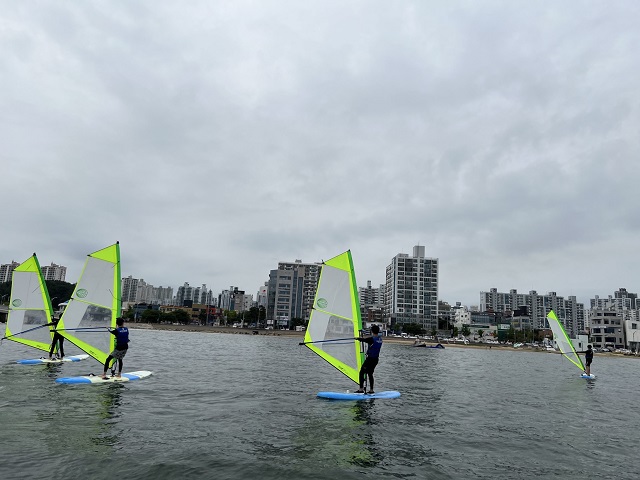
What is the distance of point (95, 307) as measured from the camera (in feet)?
70.0

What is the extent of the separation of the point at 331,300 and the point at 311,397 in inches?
175

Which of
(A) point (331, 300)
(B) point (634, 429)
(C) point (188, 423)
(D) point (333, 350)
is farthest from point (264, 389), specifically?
(B) point (634, 429)

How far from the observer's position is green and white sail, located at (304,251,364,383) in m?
18.5

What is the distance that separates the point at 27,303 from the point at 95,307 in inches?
278

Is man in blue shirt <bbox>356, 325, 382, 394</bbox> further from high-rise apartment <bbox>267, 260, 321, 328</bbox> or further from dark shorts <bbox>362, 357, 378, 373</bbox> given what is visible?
high-rise apartment <bbox>267, 260, 321, 328</bbox>

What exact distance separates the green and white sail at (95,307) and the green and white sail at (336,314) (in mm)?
10467

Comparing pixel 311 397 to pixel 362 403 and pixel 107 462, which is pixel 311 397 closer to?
pixel 362 403

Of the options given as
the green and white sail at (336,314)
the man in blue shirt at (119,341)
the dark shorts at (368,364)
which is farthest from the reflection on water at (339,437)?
the man in blue shirt at (119,341)

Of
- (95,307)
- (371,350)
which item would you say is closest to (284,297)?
(95,307)

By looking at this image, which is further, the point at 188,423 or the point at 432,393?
the point at 432,393

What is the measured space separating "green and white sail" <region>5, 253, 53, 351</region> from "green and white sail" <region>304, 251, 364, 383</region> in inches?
682

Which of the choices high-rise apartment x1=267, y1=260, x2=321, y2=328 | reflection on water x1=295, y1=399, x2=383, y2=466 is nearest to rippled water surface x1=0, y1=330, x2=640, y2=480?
reflection on water x1=295, y1=399, x2=383, y2=466

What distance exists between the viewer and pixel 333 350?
1873 cm

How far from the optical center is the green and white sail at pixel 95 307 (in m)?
21.1
